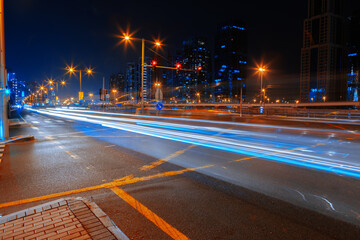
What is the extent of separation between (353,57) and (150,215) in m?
195

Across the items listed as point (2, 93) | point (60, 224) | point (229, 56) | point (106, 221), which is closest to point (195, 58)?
point (229, 56)

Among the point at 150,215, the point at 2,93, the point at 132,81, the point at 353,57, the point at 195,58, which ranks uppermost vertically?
the point at 353,57

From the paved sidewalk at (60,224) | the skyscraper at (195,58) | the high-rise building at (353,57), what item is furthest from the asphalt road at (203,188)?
the high-rise building at (353,57)

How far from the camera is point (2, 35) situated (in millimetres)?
11195

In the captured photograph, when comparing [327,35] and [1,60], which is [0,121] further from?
[327,35]

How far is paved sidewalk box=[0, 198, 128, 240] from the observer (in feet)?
10.4

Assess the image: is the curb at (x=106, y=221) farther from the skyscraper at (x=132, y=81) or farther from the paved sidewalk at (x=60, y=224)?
the skyscraper at (x=132, y=81)

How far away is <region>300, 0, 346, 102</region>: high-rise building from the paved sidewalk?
193838mm

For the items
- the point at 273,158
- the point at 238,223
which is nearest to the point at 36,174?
the point at 238,223

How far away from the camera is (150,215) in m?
3.94

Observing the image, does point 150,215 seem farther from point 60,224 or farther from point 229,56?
point 229,56

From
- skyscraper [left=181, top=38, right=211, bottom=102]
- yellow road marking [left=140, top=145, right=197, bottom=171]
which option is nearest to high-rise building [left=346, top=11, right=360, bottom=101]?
skyscraper [left=181, top=38, right=211, bottom=102]

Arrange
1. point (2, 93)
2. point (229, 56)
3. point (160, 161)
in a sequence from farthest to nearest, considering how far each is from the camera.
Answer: point (229, 56) < point (2, 93) < point (160, 161)

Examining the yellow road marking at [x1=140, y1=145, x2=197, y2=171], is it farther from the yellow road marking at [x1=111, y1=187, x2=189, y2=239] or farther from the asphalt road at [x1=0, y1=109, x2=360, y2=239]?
the yellow road marking at [x1=111, y1=187, x2=189, y2=239]
